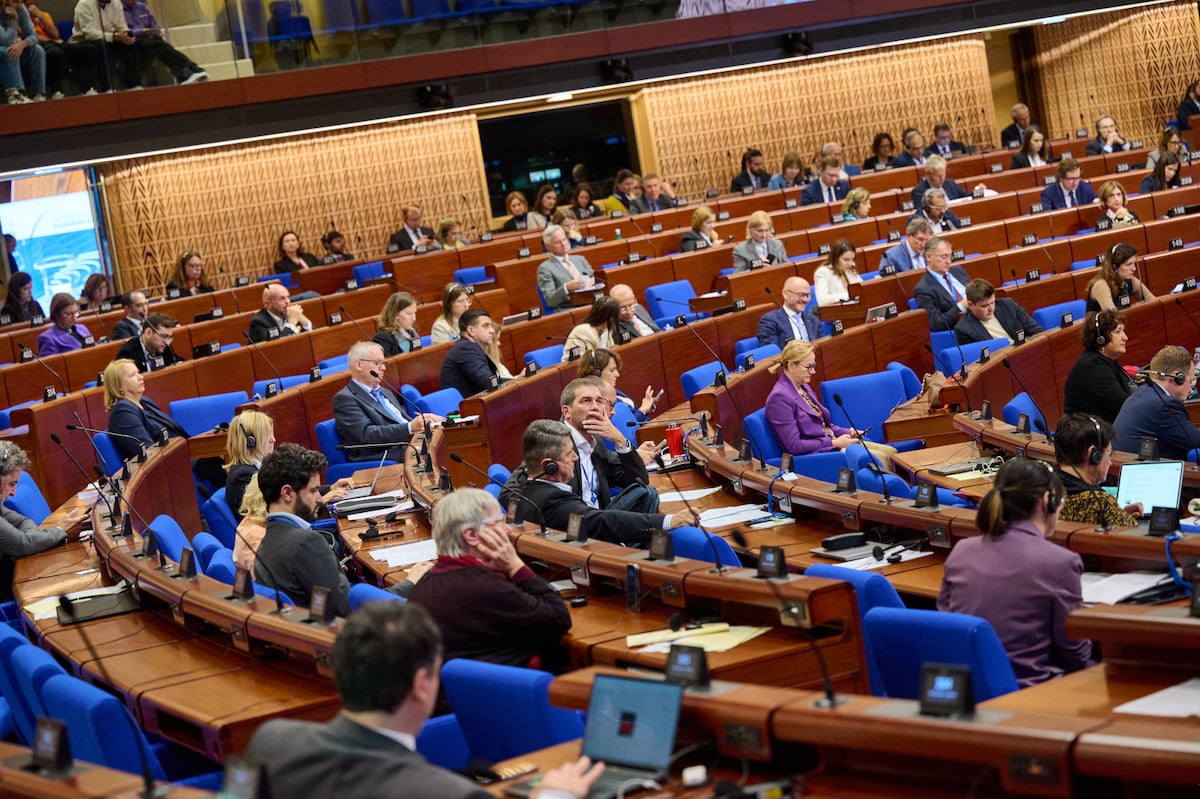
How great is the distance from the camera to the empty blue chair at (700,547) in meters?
3.93

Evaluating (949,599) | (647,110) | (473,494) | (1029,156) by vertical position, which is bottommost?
(949,599)

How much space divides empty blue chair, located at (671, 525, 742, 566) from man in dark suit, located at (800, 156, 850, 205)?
26.5 ft

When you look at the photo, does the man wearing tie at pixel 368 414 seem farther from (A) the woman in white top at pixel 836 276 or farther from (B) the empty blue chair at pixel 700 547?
(A) the woman in white top at pixel 836 276

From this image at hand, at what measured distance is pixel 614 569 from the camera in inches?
149

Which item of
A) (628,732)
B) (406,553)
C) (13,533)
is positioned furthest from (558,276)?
(628,732)

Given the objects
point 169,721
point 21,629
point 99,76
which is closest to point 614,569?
point 169,721

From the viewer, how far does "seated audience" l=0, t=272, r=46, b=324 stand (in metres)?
10.1

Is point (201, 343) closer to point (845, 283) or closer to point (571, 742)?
point (845, 283)

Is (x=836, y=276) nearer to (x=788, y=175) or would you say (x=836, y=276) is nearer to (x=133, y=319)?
(x=788, y=175)

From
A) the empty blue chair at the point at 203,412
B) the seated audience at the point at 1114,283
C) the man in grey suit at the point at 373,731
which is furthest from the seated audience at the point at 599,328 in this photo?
the man in grey suit at the point at 373,731

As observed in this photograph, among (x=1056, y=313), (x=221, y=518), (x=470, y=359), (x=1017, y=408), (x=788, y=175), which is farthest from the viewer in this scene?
(x=788, y=175)

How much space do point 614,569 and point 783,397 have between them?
110 inches

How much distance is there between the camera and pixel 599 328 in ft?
26.2

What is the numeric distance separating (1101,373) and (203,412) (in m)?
4.54
